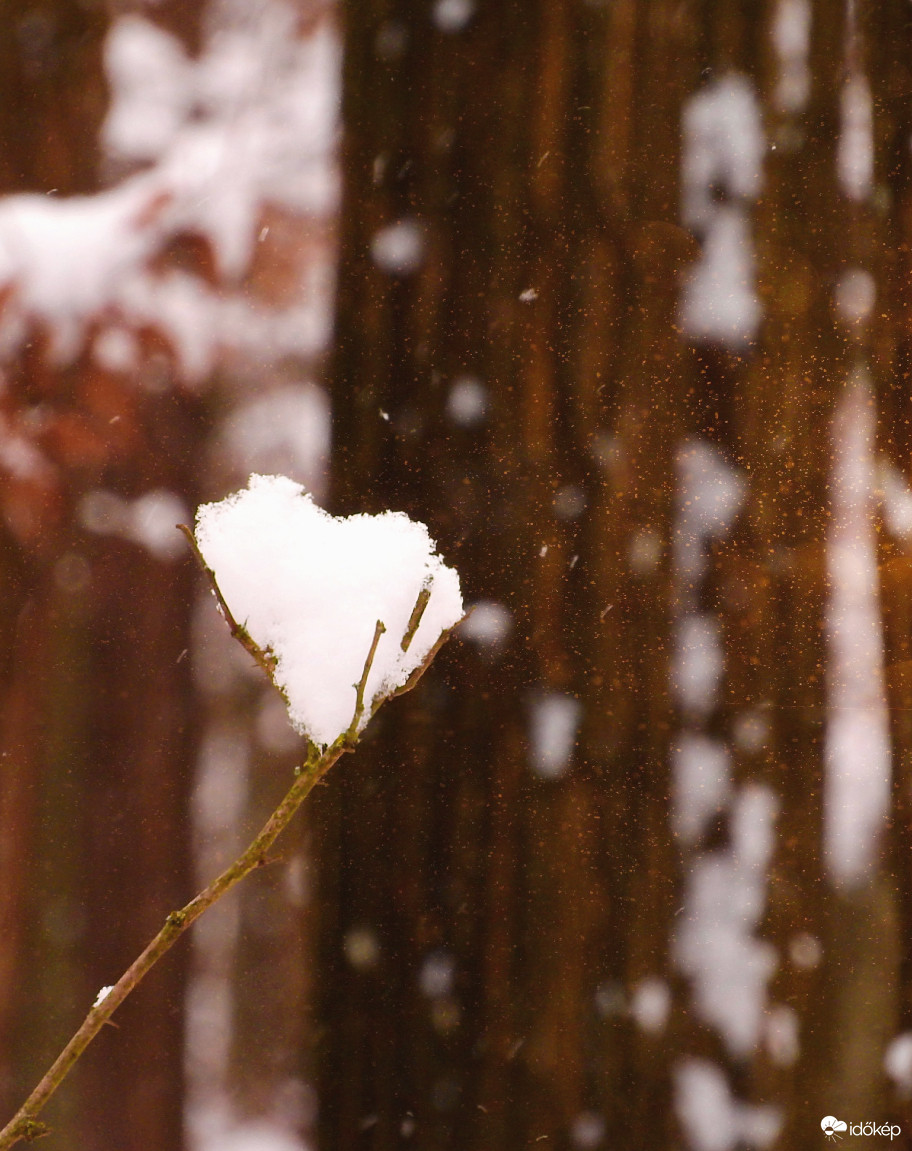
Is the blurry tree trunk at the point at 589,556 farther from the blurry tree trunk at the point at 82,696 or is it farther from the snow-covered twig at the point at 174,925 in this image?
the snow-covered twig at the point at 174,925

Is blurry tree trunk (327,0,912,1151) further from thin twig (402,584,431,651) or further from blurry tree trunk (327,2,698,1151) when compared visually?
thin twig (402,584,431,651)

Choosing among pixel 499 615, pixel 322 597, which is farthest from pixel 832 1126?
pixel 322 597

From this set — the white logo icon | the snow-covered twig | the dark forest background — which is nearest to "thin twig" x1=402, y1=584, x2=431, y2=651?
the snow-covered twig

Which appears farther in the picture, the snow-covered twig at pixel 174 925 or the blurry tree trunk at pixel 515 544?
the blurry tree trunk at pixel 515 544

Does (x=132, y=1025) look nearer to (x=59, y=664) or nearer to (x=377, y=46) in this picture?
(x=59, y=664)

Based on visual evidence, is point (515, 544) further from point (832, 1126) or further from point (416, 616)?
point (832, 1126)

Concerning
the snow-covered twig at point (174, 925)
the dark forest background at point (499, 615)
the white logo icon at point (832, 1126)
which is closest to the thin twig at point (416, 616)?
the snow-covered twig at point (174, 925)

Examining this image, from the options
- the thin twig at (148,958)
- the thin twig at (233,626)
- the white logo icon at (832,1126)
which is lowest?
the white logo icon at (832,1126)
